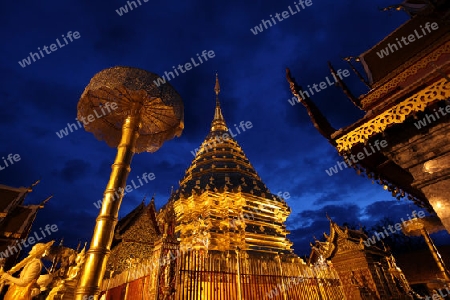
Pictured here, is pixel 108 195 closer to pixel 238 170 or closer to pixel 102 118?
pixel 102 118

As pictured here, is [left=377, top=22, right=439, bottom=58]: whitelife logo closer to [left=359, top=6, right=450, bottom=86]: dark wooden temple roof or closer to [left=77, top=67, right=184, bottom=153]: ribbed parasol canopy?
[left=359, top=6, right=450, bottom=86]: dark wooden temple roof

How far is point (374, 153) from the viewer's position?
5777 mm

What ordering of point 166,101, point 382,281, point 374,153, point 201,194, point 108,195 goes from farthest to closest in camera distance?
point 201,194 → point 382,281 → point 374,153 → point 166,101 → point 108,195

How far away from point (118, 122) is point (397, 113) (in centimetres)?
539

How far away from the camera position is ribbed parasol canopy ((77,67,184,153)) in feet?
12.9

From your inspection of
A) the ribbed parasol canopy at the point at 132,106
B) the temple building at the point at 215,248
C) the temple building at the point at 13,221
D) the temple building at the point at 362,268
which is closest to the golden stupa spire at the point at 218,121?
the temple building at the point at 215,248

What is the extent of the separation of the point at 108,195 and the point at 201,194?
13.6m

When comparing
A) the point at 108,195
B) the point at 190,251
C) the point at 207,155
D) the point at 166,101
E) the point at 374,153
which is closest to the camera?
the point at 108,195

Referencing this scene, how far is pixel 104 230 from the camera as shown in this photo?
2.79 m

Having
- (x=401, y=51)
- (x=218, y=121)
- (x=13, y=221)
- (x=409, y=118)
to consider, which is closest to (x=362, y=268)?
(x=409, y=118)

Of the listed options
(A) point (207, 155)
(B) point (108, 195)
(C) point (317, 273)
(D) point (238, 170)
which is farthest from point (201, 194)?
(B) point (108, 195)

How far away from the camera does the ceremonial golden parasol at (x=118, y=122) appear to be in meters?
2.67

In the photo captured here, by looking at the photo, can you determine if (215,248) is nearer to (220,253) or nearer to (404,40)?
(220,253)

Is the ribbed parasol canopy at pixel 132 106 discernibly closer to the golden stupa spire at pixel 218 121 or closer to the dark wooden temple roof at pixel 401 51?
the dark wooden temple roof at pixel 401 51
